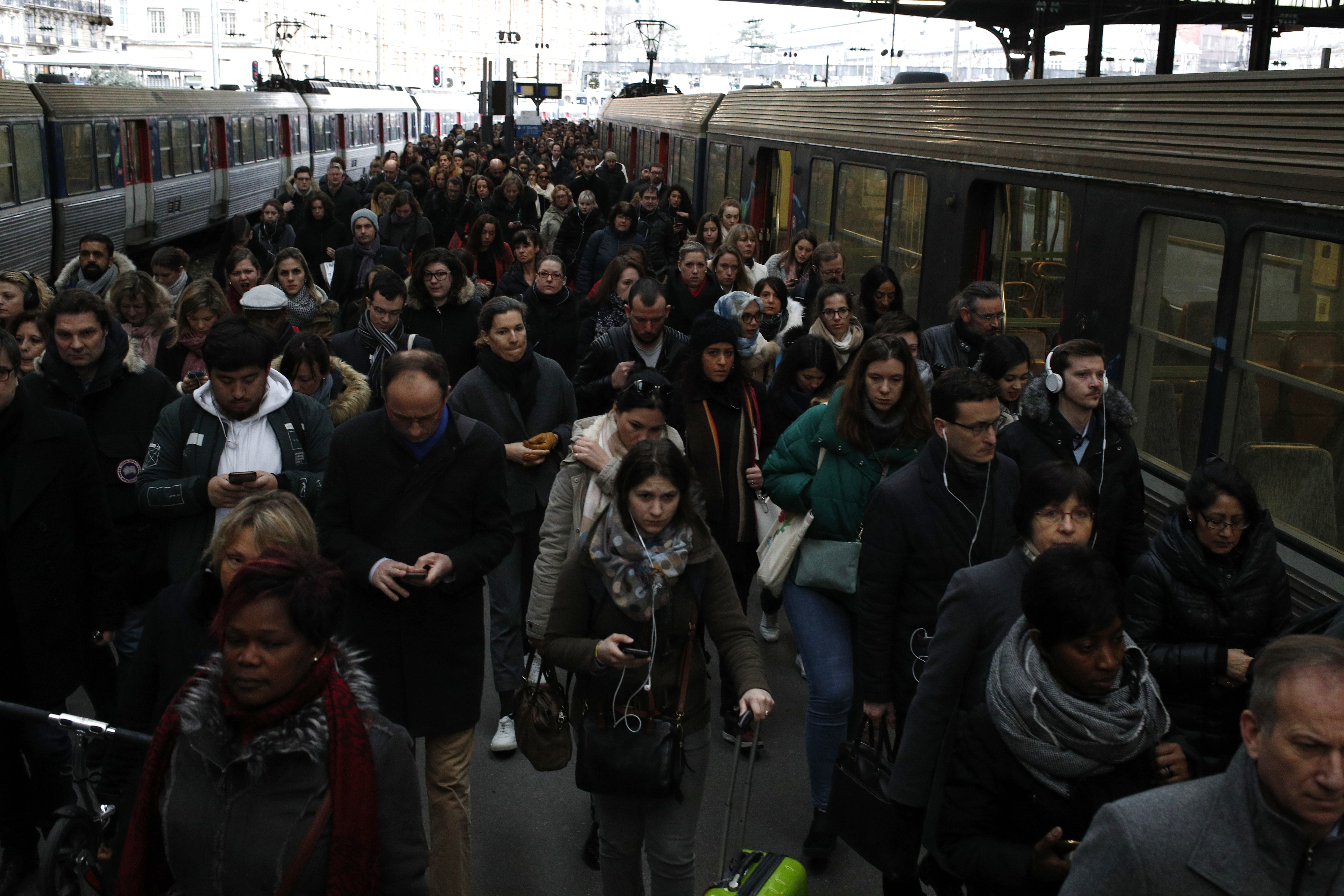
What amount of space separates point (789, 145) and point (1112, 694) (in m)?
11.1

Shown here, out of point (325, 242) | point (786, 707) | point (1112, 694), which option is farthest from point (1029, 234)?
point (325, 242)

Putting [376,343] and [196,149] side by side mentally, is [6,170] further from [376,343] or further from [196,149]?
[376,343]

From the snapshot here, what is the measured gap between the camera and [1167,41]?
595cm

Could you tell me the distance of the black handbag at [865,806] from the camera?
3408 millimetres

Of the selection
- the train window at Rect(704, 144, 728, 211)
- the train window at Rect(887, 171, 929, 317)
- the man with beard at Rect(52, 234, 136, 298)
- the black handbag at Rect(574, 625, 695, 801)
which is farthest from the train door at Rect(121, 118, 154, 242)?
the black handbag at Rect(574, 625, 695, 801)

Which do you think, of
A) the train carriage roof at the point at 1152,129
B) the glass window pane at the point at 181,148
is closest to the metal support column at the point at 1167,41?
the train carriage roof at the point at 1152,129

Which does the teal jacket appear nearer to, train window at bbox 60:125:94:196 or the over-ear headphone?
the over-ear headphone

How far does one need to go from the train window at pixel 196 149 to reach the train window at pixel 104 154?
177 inches

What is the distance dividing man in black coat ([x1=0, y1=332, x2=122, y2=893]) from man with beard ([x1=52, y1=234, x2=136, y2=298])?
3.92 meters

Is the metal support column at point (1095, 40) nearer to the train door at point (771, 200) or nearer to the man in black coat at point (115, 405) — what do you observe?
the man in black coat at point (115, 405)

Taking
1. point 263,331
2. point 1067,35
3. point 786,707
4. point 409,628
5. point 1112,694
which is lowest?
point 786,707

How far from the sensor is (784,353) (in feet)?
18.7

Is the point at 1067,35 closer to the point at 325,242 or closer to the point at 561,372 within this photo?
the point at 561,372

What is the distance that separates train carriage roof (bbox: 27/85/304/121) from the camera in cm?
1744
